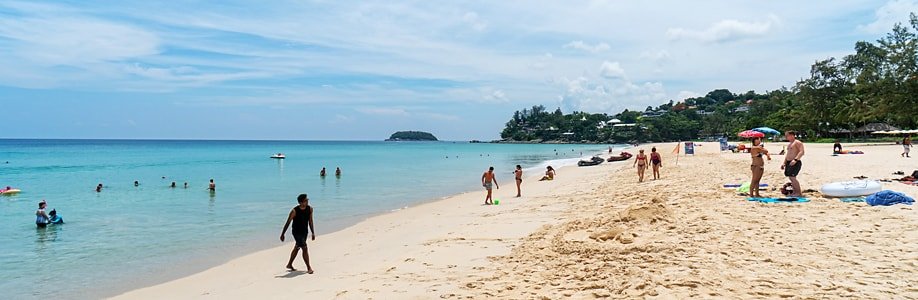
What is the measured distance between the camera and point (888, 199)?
31.1 ft

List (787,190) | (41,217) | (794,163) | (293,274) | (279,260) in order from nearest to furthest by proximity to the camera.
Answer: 1. (293,274)
2. (279,260)
3. (794,163)
4. (787,190)
5. (41,217)

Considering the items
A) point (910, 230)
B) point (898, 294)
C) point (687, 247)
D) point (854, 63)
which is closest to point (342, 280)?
point (687, 247)

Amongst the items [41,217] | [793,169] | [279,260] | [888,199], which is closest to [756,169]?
[793,169]

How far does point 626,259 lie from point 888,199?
19.9 feet

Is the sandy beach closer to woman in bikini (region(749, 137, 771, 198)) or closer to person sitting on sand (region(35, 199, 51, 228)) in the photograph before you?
woman in bikini (region(749, 137, 771, 198))

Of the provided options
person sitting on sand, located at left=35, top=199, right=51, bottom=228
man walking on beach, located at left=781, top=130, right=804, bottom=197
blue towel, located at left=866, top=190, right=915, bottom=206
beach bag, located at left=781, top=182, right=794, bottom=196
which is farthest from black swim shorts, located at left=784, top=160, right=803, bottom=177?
person sitting on sand, located at left=35, top=199, right=51, bottom=228

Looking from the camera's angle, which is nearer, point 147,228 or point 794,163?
point 794,163

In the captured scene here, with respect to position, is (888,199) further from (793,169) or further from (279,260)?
(279,260)

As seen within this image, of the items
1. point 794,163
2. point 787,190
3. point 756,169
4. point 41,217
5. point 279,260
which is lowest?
point 279,260

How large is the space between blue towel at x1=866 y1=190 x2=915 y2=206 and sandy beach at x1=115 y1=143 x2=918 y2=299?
0.27m

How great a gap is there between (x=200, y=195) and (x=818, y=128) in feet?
225

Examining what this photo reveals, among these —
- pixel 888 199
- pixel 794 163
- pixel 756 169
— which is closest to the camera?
pixel 888 199

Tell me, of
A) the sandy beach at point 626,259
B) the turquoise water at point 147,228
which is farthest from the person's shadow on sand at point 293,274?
the turquoise water at point 147,228

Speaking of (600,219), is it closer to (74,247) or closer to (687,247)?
(687,247)
